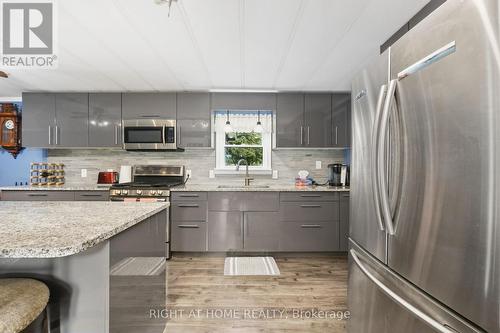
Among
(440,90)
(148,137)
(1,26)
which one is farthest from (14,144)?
(440,90)

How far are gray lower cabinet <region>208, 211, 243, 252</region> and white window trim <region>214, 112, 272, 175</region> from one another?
0.79 metres

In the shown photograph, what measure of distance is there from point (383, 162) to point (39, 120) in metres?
4.38

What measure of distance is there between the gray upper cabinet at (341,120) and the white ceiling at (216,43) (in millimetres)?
317

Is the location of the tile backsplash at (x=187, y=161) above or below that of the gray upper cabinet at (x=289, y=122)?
below

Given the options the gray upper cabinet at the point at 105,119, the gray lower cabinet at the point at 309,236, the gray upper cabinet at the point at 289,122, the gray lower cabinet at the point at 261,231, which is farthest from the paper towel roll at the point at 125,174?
the gray lower cabinet at the point at 309,236

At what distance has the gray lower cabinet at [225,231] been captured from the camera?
3266 mm

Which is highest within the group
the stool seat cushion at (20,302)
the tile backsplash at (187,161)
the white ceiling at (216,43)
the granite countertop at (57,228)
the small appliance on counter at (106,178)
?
the white ceiling at (216,43)

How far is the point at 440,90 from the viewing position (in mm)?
821

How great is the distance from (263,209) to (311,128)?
134 cm

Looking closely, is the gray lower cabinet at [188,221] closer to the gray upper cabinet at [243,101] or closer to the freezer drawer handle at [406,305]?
the gray upper cabinet at [243,101]

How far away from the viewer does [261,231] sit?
3.29 m

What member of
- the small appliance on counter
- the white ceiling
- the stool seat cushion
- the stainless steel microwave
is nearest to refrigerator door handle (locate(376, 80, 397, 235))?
the white ceiling

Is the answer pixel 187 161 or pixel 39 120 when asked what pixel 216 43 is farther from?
pixel 39 120

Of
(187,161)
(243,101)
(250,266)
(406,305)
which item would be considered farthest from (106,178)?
(406,305)
